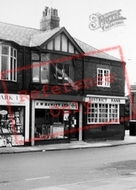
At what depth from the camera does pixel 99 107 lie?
29.6m

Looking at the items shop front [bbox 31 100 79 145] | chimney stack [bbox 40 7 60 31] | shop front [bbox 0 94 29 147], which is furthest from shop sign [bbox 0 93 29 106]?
chimney stack [bbox 40 7 60 31]

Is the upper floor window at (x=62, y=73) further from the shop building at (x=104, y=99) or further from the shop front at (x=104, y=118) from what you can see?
the shop front at (x=104, y=118)

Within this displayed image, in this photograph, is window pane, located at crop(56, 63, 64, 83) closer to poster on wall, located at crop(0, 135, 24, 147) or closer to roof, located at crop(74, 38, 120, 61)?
roof, located at crop(74, 38, 120, 61)

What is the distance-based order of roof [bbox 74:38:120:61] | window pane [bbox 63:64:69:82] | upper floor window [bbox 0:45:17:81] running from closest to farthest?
upper floor window [bbox 0:45:17:81], window pane [bbox 63:64:69:82], roof [bbox 74:38:120:61]

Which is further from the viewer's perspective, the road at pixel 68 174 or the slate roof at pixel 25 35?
the slate roof at pixel 25 35

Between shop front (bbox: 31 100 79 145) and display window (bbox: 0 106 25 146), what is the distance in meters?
0.85

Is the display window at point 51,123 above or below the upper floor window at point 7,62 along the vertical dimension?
below

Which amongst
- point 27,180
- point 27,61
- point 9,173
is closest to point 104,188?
Answer: point 27,180

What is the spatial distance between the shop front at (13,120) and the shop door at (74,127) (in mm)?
4332

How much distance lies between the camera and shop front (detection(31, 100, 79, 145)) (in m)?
25.2

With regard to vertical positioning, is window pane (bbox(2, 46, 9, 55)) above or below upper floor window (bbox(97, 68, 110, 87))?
above

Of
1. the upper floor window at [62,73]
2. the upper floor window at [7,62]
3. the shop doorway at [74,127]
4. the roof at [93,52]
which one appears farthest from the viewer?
the roof at [93,52]

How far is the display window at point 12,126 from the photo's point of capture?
23500mm

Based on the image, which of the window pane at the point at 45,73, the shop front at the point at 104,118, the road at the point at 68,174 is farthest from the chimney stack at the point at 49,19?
the road at the point at 68,174
